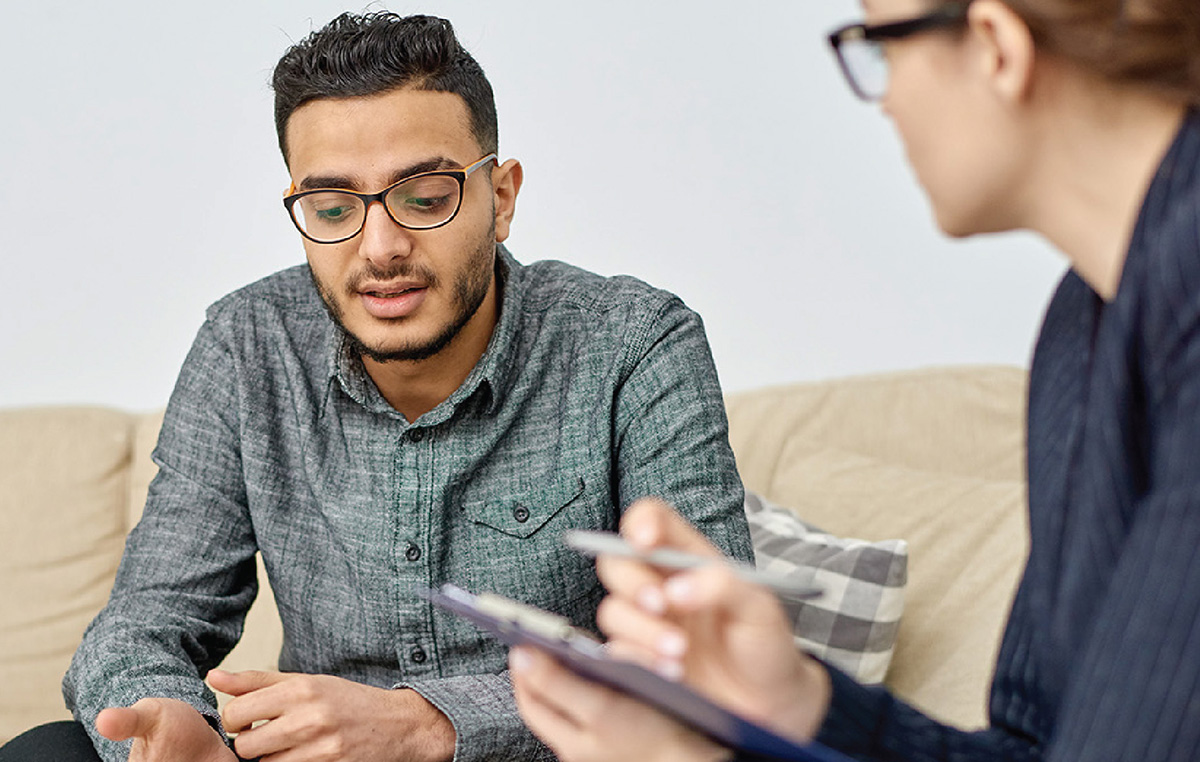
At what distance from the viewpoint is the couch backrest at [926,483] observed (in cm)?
185

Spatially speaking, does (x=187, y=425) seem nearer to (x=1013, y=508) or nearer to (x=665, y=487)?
(x=665, y=487)

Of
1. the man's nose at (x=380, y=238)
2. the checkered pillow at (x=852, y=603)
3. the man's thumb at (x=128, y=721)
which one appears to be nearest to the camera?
the man's thumb at (x=128, y=721)

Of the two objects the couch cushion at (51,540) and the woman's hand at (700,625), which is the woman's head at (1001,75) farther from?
the couch cushion at (51,540)

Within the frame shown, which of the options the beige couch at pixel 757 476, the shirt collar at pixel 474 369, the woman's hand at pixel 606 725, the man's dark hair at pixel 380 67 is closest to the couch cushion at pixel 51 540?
the beige couch at pixel 757 476

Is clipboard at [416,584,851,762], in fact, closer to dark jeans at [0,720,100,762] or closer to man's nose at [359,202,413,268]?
man's nose at [359,202,413,268]

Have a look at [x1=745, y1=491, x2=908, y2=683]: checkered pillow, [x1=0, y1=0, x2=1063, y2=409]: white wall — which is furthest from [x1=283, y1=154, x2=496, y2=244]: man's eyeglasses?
[x1=0, y1=0, x2=1063, y2=409]: white wall

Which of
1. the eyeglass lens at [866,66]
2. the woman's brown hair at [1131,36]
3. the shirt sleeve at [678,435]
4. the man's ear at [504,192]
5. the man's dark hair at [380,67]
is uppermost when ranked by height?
the woman's brown hair at [1131,36]

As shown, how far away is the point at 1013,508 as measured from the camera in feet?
6.46

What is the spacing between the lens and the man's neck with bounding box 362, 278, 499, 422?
60.4 inches

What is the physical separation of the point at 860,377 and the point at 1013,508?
0.44 metres

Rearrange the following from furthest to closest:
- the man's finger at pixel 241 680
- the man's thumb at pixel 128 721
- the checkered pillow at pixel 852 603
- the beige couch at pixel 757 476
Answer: the beige couch at pixel 757 476
the checkered pillow at pixel 852 603
the man's finger at pixel 241 680
the man's thumb at pixel 128 721

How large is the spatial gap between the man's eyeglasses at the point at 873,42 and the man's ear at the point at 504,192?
31.9 inches

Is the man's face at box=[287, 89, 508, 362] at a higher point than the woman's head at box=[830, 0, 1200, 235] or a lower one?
lower

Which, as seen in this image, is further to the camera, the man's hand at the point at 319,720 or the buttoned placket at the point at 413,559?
the buttoned placket at the point at 413,559
